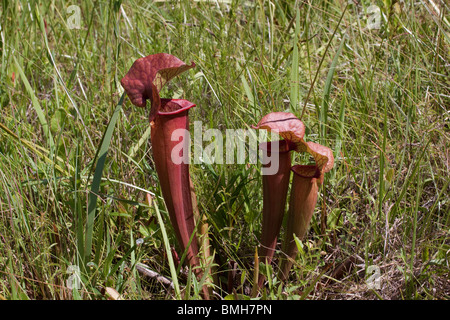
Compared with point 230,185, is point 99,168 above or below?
above

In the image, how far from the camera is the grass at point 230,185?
3.92 feet

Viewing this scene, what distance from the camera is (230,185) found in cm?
133

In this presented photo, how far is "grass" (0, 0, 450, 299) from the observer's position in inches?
47.1

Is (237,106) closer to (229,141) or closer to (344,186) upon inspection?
(229,141)

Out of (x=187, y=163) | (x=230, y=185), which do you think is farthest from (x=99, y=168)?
(x=230, y=185)

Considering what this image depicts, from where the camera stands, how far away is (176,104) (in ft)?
3.67

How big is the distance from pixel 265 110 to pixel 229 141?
0.19m
